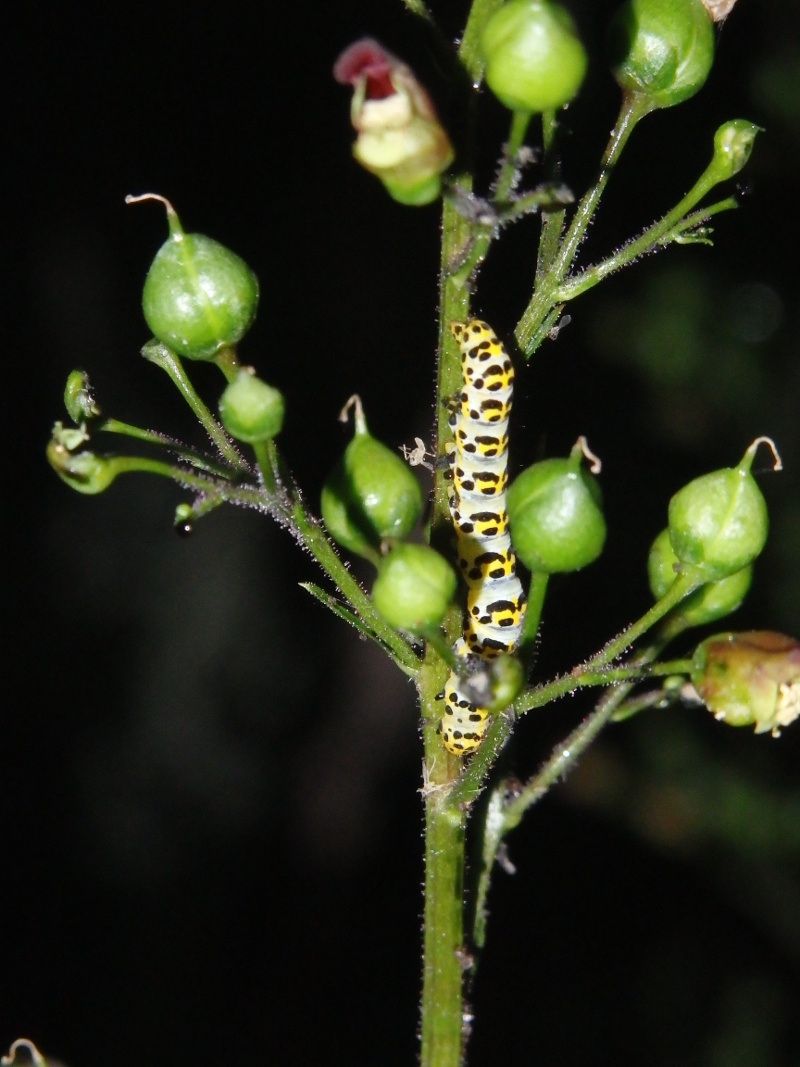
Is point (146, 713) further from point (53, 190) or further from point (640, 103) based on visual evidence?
point (640, 103)

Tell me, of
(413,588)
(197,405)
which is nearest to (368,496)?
(413,588)

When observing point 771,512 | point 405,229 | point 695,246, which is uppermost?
point 405,229

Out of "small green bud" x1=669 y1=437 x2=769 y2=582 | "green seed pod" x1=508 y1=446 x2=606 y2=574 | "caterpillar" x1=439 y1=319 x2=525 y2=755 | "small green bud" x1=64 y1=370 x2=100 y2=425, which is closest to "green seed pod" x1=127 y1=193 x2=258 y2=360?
"small green bud" x1=64 y1=370 x2=100 y2=425

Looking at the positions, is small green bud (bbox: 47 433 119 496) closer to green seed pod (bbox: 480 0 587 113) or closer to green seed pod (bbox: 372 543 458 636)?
green seed pod (bbox: 372 543 458 636)

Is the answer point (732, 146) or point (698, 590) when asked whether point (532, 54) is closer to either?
point (732, 146)

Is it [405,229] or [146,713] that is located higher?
[405,229]

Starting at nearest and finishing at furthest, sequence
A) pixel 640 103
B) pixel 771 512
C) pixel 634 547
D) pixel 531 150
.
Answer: pixel 531 150, pixel 640 103, pixel 771 512, pixel 634 547

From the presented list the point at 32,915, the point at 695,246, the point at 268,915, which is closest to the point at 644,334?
the point at 695,246

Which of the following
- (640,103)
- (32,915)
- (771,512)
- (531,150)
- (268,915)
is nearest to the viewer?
(531,150)
